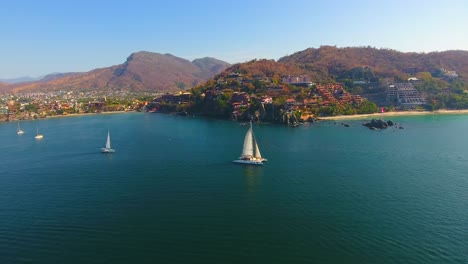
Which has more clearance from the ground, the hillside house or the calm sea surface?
the hillside house

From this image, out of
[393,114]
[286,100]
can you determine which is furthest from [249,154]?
[393,114]

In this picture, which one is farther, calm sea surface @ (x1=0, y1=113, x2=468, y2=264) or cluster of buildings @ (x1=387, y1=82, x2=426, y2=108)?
cluster of buildings @ (x1=387, y1=82, x2=426, y2=108)

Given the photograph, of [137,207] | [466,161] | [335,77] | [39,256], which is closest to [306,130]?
[466,161]

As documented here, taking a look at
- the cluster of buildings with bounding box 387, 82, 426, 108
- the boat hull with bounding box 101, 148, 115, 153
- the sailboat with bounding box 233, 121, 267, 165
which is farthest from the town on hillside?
the boat hull with bounding box 101, 148, 115, 153

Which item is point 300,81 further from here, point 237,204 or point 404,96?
point 237,204

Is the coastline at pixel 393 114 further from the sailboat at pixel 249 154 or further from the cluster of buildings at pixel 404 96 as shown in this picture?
the sailboat at pixel 249 154

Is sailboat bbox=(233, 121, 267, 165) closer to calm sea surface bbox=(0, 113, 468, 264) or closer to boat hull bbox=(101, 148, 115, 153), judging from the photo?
calm sea surface bbox=(0, 113, 468, 264)

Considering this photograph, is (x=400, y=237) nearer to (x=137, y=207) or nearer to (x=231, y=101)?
(x=137, y=207)

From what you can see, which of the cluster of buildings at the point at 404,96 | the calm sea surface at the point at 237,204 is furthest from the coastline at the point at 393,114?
the calm sea surface at the point at 237,204

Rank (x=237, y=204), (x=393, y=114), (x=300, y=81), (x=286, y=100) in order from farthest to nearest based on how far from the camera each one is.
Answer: (x=300, y=81) < (x=393, y=114) < (x=286, y=100) < (x=237, y=204)
